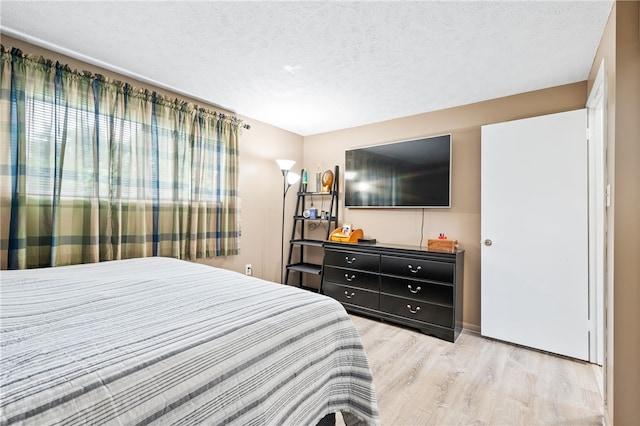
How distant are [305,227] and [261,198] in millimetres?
889

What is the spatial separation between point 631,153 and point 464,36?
1.15m

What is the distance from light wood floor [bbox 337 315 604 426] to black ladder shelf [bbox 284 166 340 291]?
148cm

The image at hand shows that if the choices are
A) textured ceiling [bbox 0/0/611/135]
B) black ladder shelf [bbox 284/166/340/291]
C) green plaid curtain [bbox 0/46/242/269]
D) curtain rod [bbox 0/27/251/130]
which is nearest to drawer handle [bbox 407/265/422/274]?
black ladder shelf [bbox 284/166/340/291]

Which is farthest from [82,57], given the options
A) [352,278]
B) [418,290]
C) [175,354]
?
[418,290]

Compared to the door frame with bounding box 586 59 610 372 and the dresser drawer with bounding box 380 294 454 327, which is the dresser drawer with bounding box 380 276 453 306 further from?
the door frame with bounding box 586 59 610 372

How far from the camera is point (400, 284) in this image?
2971mm

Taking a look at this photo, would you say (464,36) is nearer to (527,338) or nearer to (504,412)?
(504,412)

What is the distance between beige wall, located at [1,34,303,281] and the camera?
139 inches

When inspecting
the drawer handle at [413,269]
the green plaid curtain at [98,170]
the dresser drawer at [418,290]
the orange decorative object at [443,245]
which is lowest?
the dresser drawer at [418,290]

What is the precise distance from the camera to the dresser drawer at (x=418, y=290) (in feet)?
8.88

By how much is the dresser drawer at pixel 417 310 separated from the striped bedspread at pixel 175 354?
5.68ft

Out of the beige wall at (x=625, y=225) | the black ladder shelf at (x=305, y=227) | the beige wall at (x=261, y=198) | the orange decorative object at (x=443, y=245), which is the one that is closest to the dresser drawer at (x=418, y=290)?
the orange decorative object at (x=443, y=245)

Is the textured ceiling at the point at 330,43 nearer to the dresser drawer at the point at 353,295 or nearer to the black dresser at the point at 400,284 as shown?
the black dresser at the point at 400,284

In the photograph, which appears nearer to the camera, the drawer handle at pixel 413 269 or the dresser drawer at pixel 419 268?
the dresser drawer at pixel 419 268
